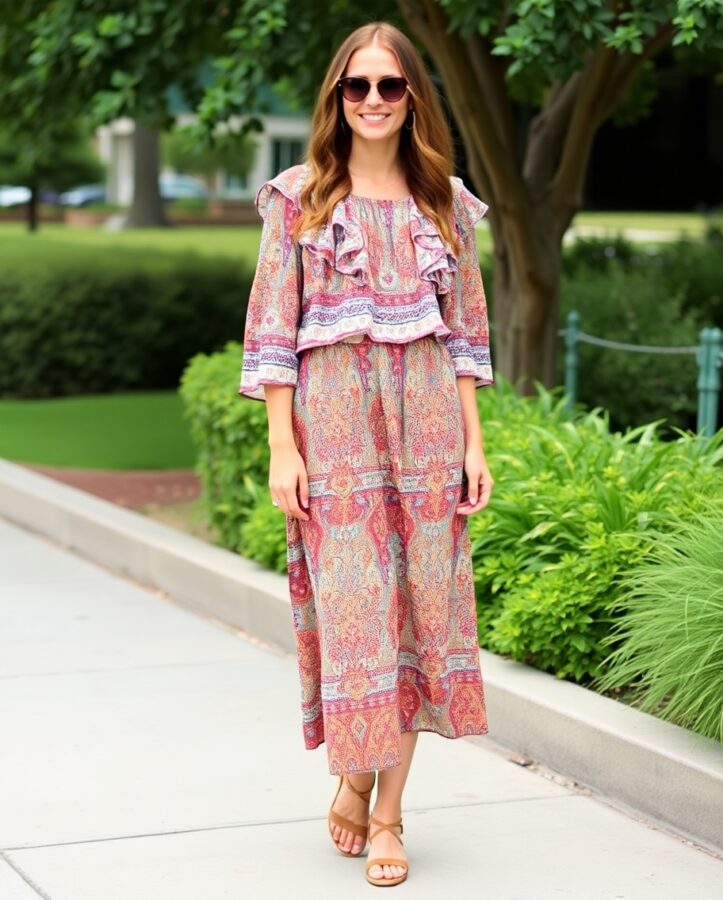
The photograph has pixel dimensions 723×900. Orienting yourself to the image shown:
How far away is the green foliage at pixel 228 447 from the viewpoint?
7613mm

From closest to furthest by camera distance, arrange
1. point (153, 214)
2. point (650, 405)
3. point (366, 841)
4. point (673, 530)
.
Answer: point (366, 841), point (673, 530), point (650, 405), point (153, 214)

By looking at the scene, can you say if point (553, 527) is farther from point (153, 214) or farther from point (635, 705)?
point (153, 214)

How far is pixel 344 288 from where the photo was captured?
408 cm

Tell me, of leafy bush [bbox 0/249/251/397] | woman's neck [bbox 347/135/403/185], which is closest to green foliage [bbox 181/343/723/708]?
woman's neck [bbox 347/135/403/185]

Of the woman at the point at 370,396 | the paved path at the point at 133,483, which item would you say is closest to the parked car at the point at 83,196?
the paved path at the point at 133,483

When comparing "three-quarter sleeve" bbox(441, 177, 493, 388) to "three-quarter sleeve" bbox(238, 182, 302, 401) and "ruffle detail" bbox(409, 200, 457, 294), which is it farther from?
"three-quarter sleeve" bbox(238, 182, 302, 401)

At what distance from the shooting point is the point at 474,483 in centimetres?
418

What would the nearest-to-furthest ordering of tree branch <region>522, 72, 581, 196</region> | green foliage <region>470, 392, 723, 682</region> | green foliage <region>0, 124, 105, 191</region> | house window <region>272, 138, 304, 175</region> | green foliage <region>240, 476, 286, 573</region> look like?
1. green foliage <region>470, 392, 723, 682</region>
2. green foliage <region>240, 476, 286, 573</region>
3. tree branch <region>522, 72, 581, 196</region>
4. green foliage <region>0, 124, 105, 191</region>
5. house window <region>272, 138, 304, 175</region>

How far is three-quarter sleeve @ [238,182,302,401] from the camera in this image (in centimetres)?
406

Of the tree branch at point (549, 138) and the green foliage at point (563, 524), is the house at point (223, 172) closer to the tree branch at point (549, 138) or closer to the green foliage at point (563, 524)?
the tree branch at point (549, 138)

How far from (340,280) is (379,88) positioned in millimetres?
472

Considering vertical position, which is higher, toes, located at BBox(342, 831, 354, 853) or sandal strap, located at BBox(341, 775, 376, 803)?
sandal strap, located at BBox(341, 775, 376, 803)

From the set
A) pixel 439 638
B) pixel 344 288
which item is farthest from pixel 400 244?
pixel 439 638

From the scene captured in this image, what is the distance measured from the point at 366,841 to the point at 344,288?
146 cm
